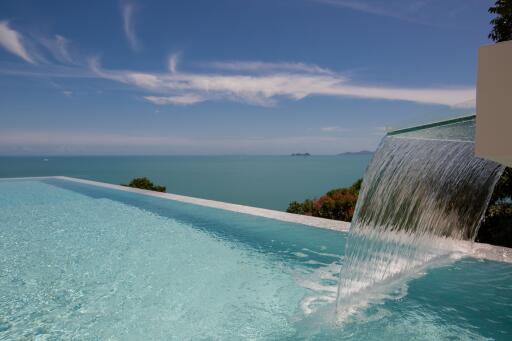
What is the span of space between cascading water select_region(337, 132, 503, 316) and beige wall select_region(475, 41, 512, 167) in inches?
52.3

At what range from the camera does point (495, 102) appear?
2.14 metres

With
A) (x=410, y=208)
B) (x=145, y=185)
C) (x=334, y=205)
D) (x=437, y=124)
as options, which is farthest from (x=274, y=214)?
(x=145, y=185)

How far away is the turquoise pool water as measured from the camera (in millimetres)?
3416

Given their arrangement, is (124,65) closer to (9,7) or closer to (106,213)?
(9,7)

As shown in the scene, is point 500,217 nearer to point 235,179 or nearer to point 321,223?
point 321,223

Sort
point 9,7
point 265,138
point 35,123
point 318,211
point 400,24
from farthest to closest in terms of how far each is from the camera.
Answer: point 265,138 < point 35,123 < point 9,7 < point 400,24 < point 318,211

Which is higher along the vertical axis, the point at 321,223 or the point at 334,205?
the point at 334,205

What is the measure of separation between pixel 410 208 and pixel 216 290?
2913 millimetres

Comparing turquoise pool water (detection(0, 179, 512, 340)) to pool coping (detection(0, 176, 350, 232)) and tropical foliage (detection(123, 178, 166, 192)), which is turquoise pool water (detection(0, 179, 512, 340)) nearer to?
pool coping (detection(0, 176, 350, 232))

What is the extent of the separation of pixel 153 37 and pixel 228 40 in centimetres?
413

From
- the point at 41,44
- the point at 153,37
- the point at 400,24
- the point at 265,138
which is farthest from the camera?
the point at 265,138

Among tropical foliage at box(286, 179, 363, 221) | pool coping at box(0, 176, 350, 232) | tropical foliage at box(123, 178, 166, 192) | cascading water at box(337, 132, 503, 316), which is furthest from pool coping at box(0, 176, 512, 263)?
tropical foliage at box(123, 178, 166, 192)

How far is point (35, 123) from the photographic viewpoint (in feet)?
103

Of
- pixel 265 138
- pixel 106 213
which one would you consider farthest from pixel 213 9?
pixel 265 138
